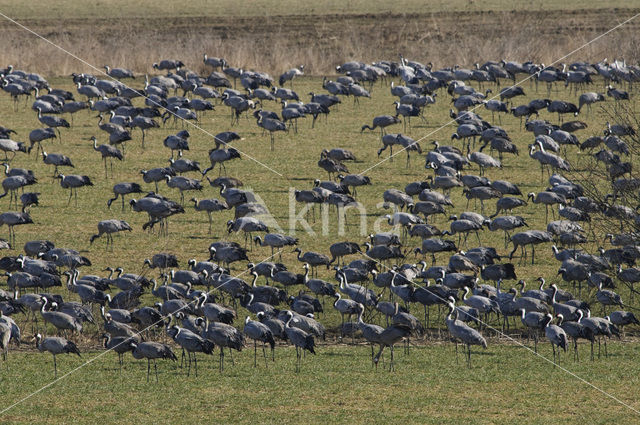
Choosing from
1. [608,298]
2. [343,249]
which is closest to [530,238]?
[608,298]

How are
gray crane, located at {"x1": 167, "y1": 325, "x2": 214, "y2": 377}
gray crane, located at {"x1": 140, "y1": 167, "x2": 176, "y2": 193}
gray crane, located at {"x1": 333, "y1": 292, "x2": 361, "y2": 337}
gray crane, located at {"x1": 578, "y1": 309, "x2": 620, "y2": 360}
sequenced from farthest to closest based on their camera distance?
gray crane, located at {"x1": 140, "y1": 167, "x2": 176, "y2": 193} < gray crane, located at {"x1": 333, "y1": 292, "x2": 361, "y2": 337} < gray crane, located at {"x1": 578, "y1": 309, "x2": 620, "y2": 360} < gray crane, located at {"x1": 167, "y1": 325, "x2": 214, "y2": 377}

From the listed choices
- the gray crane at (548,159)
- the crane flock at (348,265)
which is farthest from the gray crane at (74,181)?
the gray crane at (548,159)

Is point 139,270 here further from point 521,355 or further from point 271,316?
point 521,355

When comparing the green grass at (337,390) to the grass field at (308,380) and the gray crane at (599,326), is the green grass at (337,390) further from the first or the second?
the gray crane at (599,326)

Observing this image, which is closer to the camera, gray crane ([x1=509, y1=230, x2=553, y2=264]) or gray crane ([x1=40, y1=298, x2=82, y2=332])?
gray crane ([x1=40, y1=298, x2=82, y2=332])

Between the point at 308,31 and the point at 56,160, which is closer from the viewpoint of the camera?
the point at 56,160

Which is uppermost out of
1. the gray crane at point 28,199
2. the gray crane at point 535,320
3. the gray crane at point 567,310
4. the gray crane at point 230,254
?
the gray crane at point 28,199

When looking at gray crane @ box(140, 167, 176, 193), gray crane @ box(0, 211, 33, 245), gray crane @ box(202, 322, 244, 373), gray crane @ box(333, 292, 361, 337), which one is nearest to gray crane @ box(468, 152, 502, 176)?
gray crane @ box(140, 167, 176, 193)

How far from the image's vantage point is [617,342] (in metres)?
24.0

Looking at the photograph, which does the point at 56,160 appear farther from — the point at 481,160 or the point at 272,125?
the point at 481,160

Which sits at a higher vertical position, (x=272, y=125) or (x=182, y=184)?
(x=272, y=125)

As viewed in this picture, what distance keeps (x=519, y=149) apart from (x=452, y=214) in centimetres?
1084

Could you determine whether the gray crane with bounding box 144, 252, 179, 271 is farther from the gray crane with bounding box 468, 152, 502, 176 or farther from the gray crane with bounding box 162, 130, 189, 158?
the gray crane with bounding box 468, 152, 502, 176

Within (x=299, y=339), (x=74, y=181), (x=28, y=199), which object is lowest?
(x=299, y=339)
